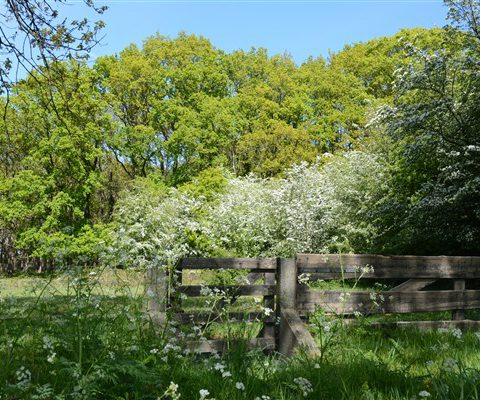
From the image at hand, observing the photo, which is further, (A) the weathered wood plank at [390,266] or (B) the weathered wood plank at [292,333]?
(A) the weathered wood plank at [390,266]

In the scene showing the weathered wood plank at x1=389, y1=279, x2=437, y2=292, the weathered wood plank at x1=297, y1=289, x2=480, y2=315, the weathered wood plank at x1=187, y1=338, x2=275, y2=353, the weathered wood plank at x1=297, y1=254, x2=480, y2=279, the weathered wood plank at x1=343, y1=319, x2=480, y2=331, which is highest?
the weathered wood plank at x1=297, y1=254, x2=480, y2=279

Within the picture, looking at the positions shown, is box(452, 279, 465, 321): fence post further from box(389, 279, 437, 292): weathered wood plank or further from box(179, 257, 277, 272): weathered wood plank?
box(179, 257, 277, 272): weathered wood plank

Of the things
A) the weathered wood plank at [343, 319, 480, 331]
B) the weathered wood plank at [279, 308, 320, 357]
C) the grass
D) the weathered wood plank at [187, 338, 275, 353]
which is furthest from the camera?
the weathered wood plank at [343, 319, 480, 331]

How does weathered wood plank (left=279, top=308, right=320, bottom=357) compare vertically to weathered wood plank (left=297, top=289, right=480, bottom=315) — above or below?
below

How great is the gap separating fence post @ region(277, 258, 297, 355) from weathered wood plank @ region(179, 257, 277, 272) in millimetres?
169

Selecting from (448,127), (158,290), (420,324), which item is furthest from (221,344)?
(448,127)

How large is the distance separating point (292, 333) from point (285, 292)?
1.79 ft

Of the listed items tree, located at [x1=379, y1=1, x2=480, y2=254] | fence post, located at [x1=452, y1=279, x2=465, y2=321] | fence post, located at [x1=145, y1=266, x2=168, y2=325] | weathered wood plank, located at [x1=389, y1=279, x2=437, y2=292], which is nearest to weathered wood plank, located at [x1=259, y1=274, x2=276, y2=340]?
fence post, located at [x1=145, y1=266, x2=168, y2=325]

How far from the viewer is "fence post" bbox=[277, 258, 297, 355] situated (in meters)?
5.17

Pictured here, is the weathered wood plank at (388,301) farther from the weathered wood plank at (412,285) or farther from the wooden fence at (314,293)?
the weathered wood plank at (412,285)

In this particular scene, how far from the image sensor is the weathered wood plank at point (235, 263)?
561 centimetres

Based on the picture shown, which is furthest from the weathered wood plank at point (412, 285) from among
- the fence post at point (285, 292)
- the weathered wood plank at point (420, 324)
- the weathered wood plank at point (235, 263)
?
the weathered wood plank at point (235, 263)

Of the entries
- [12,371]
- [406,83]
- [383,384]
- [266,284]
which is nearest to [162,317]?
[266,284]

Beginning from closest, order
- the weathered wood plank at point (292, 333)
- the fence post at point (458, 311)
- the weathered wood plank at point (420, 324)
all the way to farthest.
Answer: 1. the weathered wood plank at point (292, 333)
2. the weathered wood plank at point (420, 324)
3. the fence post at point (458, 311)
